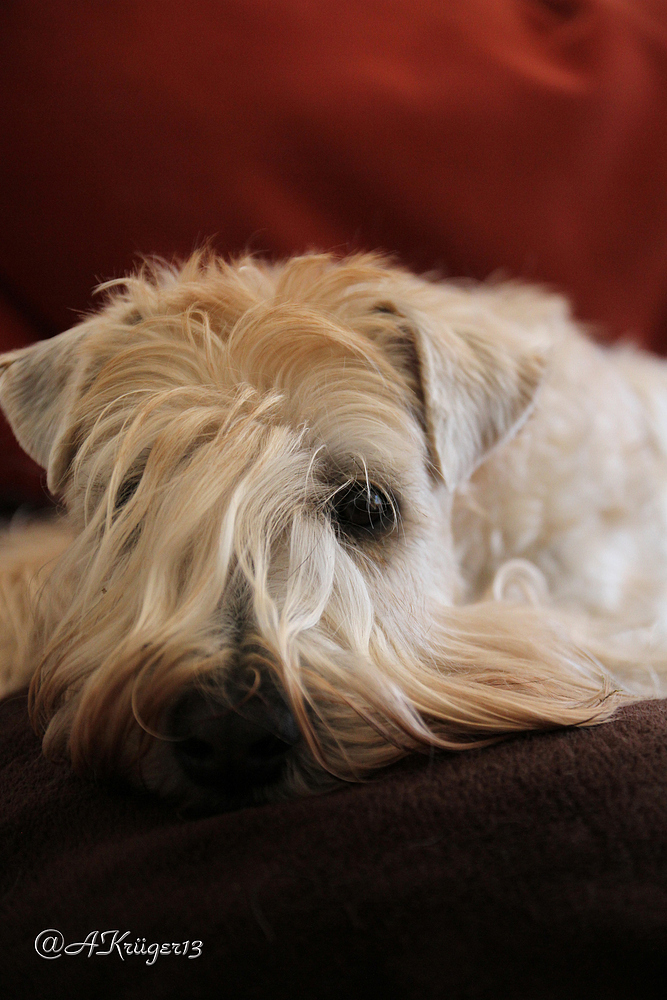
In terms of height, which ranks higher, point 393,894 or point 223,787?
point 393,894

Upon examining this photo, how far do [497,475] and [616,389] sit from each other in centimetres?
71

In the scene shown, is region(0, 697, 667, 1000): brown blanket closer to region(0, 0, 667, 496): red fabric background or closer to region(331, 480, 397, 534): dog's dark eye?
region(331, 480, 397, 534): dog's dark eye

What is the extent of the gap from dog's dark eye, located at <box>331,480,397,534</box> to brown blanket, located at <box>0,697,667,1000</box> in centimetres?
67

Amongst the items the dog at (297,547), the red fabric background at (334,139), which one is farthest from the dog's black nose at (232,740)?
the red fabric background at (334,139)

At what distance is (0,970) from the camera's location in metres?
1.19

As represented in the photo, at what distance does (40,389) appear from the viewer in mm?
2068

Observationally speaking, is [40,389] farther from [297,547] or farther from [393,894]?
[393,894]

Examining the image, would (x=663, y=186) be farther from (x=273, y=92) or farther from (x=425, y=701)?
(x=425, y=701)

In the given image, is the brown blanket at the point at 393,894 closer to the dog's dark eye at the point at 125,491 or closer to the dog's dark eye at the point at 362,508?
the dog's dark eye at the point at 362,508

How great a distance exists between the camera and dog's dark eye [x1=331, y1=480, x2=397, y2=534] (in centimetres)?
174

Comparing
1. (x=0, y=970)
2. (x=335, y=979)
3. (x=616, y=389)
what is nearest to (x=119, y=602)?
(x=0, y=970)

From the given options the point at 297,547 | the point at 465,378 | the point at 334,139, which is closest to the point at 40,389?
the point at 297,547

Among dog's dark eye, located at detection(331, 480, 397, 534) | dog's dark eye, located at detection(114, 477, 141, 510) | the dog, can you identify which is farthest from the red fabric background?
dog's dark eye, located at detection(331, 480, 397, 534)

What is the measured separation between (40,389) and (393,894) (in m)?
1.68
